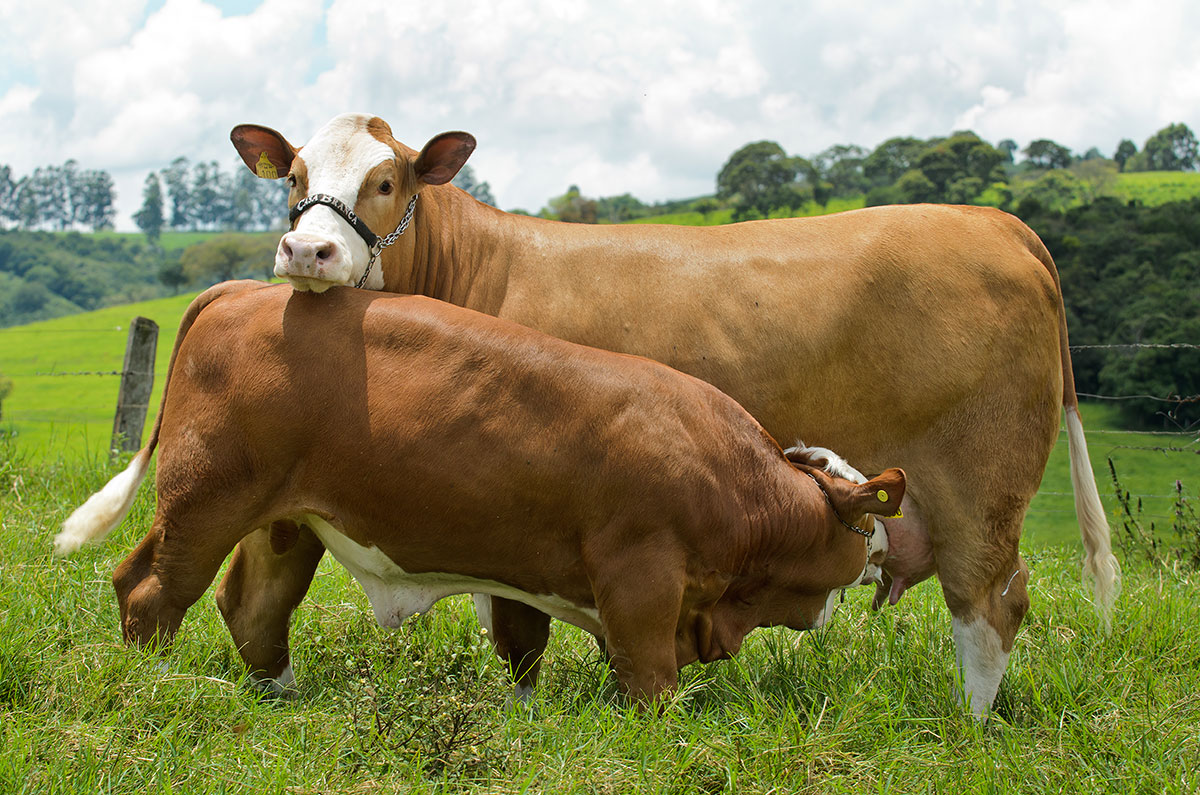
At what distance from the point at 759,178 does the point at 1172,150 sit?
48.8 metres

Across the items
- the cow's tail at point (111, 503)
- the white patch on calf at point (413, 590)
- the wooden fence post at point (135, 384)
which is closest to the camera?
the white patch on calf at point (413, 590)

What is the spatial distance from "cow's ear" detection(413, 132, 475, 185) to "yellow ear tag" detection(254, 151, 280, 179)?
785 mm

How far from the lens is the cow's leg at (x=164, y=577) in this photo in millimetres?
3785

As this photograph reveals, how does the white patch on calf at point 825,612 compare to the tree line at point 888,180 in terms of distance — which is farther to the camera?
the tree line at point 888,180

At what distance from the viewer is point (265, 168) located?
476cm

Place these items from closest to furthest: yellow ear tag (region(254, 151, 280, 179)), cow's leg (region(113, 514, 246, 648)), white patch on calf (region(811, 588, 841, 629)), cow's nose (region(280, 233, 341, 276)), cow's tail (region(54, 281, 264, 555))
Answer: cow's nose (region(280, 233, 341, 276)) → cow's leg (region(113, 514, 246, 648)) → cow's tail (region(54, 281, 264, 555)) → white patch on calf (region(811, 588, 841, 629)) → yellow ear tag (region(254, 151, 280, 179))

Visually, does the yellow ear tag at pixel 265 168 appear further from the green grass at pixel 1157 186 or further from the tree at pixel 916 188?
the green grass at pixel 1157 186

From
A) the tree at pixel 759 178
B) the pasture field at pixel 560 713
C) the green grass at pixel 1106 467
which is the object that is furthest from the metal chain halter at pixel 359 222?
the tree at pixel 759 178

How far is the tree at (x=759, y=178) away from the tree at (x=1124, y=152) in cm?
4372

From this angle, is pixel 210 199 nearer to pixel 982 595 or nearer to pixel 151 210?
pixel 151 210

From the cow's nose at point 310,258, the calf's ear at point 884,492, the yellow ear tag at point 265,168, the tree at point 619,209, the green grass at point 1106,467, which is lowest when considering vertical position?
the green grass at point 1106,467

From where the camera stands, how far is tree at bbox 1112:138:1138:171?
89881 millimetres

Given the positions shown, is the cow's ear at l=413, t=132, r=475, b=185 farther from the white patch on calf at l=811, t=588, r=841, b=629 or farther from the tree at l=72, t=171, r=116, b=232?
the tree at l=72, t=171, r=116, b=232

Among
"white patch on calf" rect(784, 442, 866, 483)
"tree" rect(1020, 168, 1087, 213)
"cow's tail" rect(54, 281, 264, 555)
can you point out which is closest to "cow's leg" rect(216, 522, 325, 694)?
"cow's tail" rect(54, 281, 264, 555)
